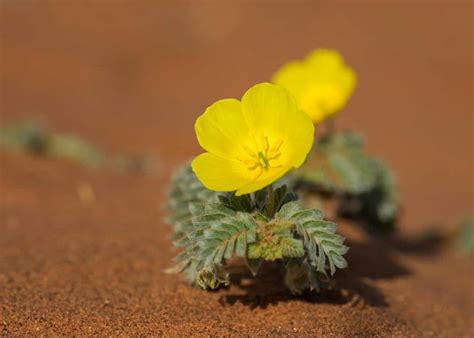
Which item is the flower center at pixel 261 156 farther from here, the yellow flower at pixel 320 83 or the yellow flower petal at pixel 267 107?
the yellow flower at pixel 320 83

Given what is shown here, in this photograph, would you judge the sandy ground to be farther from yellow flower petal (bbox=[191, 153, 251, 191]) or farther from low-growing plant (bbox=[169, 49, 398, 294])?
yellow flower petal (bbox=[191, 153, 251, 191])

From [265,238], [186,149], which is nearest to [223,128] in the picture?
[265,238]

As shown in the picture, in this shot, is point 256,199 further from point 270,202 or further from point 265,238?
point 265,238

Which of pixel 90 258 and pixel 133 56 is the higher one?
pixel 133 56

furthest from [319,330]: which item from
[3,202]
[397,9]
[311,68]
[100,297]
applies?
[397,9]

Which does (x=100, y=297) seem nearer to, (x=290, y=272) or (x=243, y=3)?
(x=290, y=272)

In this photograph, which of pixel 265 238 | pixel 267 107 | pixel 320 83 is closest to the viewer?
pixel 265 238
